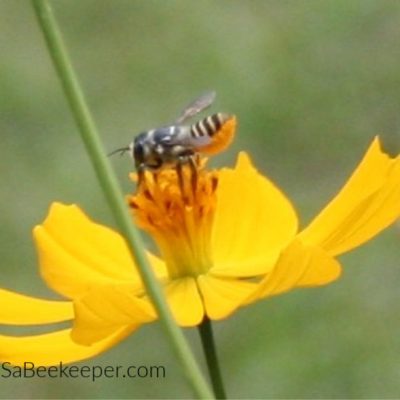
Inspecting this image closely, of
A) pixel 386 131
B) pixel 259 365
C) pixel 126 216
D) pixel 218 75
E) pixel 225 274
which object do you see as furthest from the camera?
pixel 218 75

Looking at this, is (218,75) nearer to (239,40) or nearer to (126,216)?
(239,40)

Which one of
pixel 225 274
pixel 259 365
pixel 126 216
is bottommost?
pixel 259 365

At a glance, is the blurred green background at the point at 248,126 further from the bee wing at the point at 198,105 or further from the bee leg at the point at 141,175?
the bee leg at the point at 141,175

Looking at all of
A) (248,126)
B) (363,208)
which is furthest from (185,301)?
(248,126)

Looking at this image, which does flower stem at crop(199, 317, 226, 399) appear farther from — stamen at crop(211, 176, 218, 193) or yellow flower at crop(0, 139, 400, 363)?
stamen at crop(211, 176, 218, 193)

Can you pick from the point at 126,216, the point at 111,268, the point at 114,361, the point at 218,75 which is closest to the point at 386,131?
the point at 218,75

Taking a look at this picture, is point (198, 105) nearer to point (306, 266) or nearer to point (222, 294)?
point (222, 294)

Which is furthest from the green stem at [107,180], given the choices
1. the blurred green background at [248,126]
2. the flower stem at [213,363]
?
the blurred green background at [248,126]
